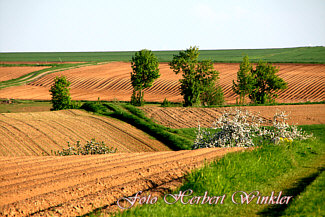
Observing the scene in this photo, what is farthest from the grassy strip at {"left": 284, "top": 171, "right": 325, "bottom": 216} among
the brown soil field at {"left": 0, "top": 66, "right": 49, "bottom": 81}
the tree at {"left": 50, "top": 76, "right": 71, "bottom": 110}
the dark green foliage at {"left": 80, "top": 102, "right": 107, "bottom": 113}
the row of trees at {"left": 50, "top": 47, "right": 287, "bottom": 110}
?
the brown soil field at {"left": 0, "top": 66, "right": 49, "bottom": 81}

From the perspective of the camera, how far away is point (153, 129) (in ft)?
94.4

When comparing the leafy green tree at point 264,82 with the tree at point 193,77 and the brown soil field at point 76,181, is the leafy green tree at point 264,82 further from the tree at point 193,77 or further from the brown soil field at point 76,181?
the brown soil field at point 76,181

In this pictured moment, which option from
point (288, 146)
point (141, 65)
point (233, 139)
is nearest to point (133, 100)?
point (141, 65)

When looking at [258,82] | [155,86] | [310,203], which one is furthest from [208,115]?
[155,86]

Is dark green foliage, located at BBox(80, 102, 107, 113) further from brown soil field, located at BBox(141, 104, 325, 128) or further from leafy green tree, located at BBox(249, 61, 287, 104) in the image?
leafy green tree, located at BBox(249, 61, 287, 104)

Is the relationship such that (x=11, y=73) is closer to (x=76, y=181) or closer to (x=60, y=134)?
(x=60, y=134)

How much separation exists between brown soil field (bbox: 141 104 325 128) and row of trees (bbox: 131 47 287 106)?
7.60 meters

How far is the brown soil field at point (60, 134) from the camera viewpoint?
21.3 meters

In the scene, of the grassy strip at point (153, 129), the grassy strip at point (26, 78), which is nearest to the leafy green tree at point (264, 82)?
the grassy strip at point (153, 129)

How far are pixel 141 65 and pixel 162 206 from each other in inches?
1603

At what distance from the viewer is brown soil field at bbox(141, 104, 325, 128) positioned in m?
32.2

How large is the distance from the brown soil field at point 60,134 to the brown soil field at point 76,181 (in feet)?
28.4

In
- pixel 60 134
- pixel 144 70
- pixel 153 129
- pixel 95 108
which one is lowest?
pixel 153 129

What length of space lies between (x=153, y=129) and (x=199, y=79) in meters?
18.9
